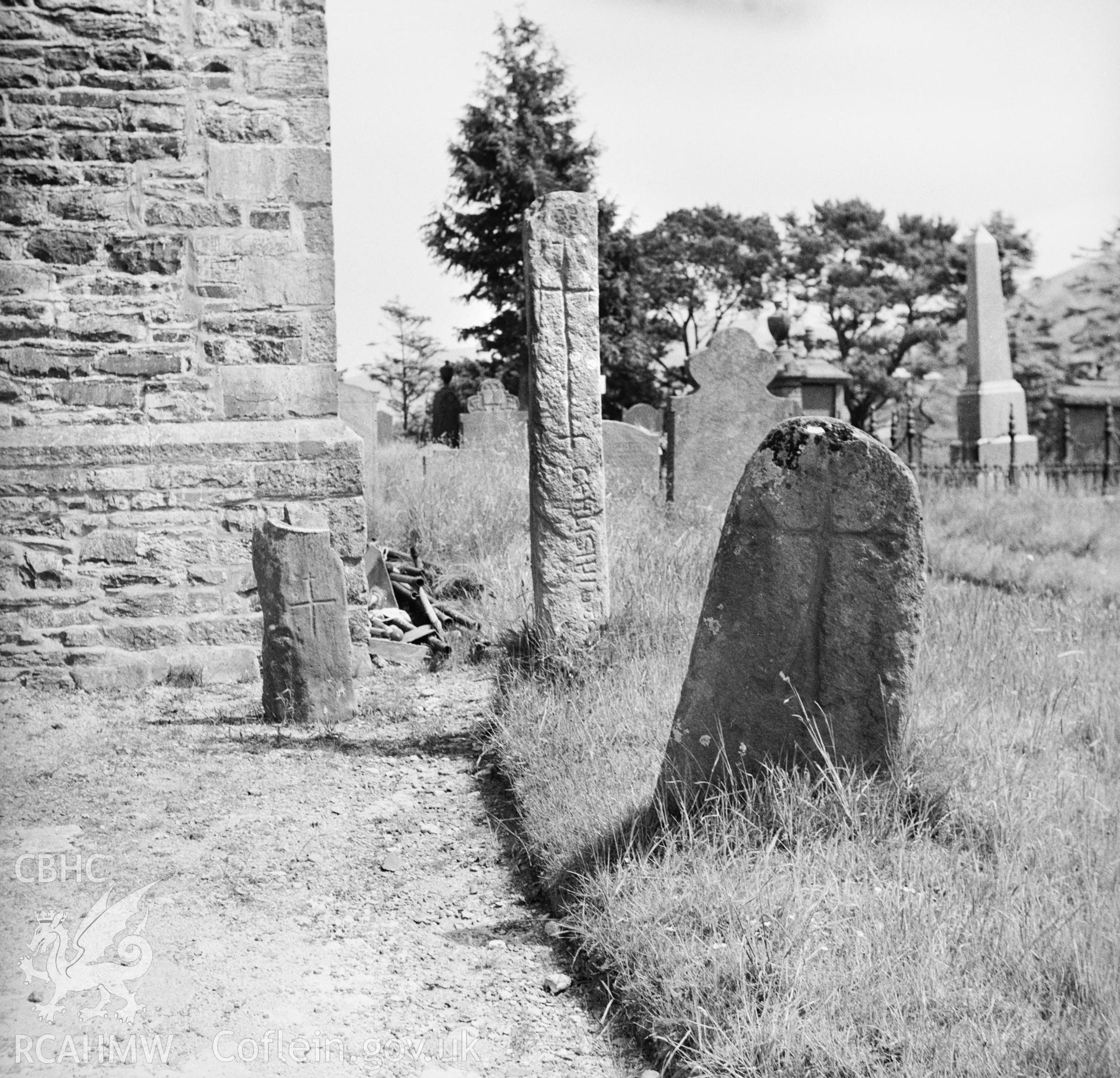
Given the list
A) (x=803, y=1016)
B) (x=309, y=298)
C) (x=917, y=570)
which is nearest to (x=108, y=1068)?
(x=803, y=1016)

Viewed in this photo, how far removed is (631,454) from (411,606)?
12.9 feet

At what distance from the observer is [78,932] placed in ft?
10.4

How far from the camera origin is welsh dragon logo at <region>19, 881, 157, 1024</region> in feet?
8.96

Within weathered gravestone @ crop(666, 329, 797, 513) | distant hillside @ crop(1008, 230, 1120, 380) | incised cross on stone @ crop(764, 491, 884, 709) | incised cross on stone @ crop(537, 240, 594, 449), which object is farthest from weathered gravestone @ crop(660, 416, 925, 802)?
distant hillside @ crop(1008, 230, 1120, 380)

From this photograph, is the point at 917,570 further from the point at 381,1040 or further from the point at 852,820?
the point at 381,1040

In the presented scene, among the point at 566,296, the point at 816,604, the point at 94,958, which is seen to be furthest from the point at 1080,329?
the point at 94,958

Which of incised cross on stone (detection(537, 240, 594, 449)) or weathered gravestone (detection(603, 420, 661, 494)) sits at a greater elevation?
incised cross on stone (detection(537, 240, 594, 449))

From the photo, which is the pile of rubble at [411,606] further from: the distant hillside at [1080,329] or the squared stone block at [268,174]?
the distant hillside at [1080,329]

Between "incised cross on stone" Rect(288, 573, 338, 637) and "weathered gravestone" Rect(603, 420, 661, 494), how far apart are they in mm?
5652

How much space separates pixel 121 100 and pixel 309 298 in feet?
4.86

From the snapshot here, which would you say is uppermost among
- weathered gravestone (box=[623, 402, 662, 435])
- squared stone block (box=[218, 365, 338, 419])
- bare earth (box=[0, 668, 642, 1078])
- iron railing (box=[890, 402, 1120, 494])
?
weathered gravestone (box=[623, 402, 662, 435])

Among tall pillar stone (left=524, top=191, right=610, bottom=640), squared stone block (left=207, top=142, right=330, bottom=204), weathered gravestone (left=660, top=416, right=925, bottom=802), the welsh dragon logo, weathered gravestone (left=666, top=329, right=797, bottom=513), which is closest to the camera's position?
the welsh dragon logo

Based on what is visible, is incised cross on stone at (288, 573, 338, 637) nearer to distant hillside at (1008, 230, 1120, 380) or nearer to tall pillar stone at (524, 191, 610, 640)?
tall pillar stone at (524, 191, 610, 640)

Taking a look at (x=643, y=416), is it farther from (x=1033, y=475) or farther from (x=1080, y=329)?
(x=1080, y=329)
